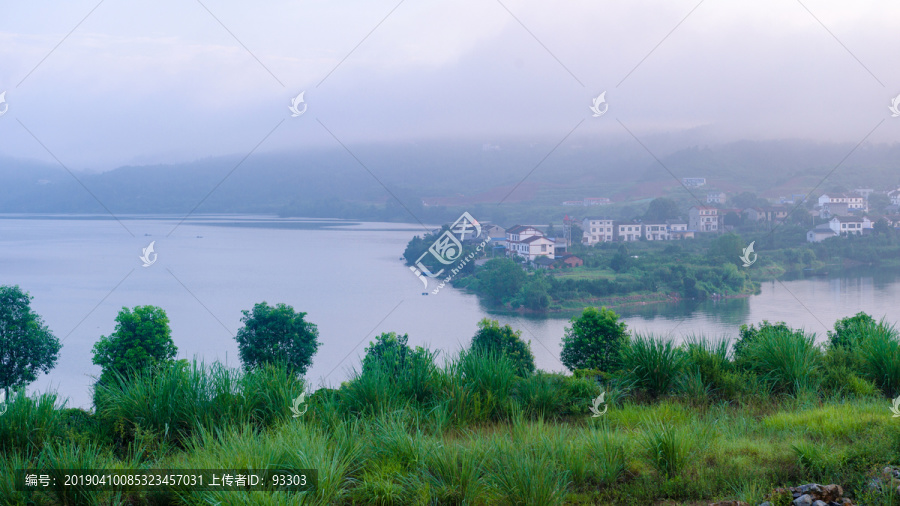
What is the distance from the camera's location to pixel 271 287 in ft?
155

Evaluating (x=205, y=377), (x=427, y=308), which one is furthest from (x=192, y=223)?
(x=205, y=377)

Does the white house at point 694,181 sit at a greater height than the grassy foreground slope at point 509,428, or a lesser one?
greater

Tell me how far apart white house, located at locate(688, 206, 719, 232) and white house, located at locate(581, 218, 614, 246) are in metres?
7.98

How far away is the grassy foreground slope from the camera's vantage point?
11.2 ft

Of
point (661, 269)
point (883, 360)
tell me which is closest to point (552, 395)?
point (883, 360)

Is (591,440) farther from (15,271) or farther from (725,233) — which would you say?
(15,271)

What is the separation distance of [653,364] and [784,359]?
1.33 m

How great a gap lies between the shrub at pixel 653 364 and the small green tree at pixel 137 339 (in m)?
10.2

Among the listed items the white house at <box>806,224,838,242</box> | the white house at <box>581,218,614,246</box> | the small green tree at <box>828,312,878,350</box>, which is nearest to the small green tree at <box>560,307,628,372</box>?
the small green tree at <box>828,312,878,350</box>

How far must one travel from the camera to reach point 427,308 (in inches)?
1446

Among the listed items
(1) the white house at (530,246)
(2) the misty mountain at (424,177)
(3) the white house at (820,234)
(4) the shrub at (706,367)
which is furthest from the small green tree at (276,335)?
(2) the misty mountain at (424,177)

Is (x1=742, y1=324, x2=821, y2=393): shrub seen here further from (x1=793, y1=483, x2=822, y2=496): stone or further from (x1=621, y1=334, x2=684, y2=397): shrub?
(x1=793, y1=483, x2=822, y2=496): stone

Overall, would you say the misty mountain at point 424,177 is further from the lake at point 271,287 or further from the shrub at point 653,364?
the shrub at point 653,364

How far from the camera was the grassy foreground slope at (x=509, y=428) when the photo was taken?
3.41m
